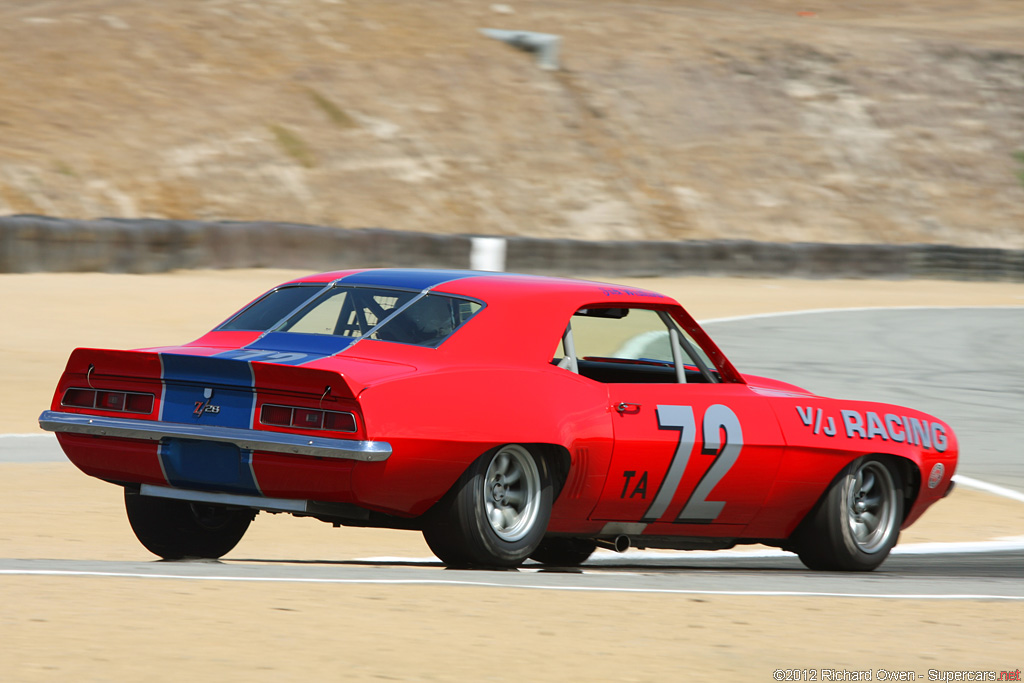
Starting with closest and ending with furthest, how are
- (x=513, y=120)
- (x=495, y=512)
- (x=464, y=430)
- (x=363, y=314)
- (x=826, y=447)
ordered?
(x=464, y=430) → (x=495, y=512) → (x=363, y=314) → (x=826, y=447) → (x=513, y=120)

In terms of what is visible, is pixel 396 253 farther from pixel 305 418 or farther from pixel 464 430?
pixel 305 418

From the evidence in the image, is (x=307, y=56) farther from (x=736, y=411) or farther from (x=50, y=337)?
(x=736, y=411)

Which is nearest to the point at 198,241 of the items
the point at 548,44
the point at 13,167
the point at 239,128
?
the point at 13,167

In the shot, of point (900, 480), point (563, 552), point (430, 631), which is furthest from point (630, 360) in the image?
point (430, 631)

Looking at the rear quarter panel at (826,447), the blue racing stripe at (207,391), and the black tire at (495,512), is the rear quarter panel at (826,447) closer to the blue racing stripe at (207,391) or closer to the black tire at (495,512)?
the black tire at (495,512)

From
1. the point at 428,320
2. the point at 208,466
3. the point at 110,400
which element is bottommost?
the point at 208,466

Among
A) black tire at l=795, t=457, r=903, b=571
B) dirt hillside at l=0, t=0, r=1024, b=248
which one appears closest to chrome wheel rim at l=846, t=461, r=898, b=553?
black tire at l=795, t=457, r=903, b=571

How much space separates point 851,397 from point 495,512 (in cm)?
851

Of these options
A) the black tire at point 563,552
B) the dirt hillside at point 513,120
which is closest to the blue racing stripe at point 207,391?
the black tire at point 563,552

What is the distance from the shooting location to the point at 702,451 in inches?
259

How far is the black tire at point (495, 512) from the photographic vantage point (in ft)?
19.0

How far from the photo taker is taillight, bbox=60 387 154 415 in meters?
5.89

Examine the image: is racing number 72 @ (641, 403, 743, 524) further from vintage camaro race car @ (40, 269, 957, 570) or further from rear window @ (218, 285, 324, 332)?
Answer: rear window @ (218, 285, 324, 332)

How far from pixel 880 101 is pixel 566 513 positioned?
48.2m
